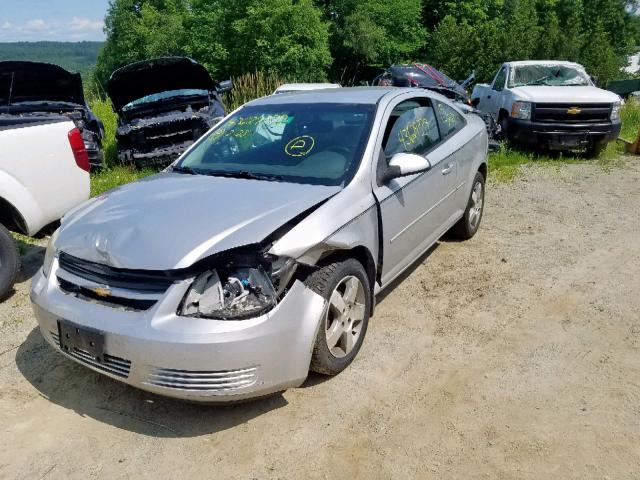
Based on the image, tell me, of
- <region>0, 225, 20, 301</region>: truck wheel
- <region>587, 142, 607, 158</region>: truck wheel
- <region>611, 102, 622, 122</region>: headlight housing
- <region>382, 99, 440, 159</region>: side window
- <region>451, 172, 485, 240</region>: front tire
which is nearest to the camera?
<region>382, 99, 440, 159</region>: side window

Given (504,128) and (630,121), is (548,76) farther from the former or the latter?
(630,121)

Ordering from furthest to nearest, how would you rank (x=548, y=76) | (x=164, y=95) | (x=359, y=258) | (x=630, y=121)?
(x=630, y=121)
(x=548, y=76)
(x=164, y=95)
(x=359, y=258)

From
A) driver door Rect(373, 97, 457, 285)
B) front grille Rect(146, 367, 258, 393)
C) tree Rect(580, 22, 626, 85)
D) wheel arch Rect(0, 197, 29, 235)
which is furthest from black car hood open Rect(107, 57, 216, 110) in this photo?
tree Rect(580, 22, 626, 85)

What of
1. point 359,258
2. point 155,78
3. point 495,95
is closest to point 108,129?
point 155,78

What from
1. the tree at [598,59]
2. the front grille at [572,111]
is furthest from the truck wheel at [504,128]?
the tree at [598,59]

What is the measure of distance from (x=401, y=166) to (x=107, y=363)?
2.11 metres

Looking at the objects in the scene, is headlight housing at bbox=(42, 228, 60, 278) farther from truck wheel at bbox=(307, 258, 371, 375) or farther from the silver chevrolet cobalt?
truck wheel at bbox=(307, 258, 371, 375)

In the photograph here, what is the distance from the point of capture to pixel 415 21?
5650 centimetres

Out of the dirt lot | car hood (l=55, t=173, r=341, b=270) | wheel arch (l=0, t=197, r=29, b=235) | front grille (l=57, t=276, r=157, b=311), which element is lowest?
the dirt lot

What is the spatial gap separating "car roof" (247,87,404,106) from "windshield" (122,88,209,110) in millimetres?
4689

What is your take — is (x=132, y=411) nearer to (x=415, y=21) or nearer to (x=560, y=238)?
(x=560, y=238)

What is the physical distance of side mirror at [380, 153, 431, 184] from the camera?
3.64 meters

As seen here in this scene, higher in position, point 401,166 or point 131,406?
point 401,166

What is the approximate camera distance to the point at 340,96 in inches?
170
